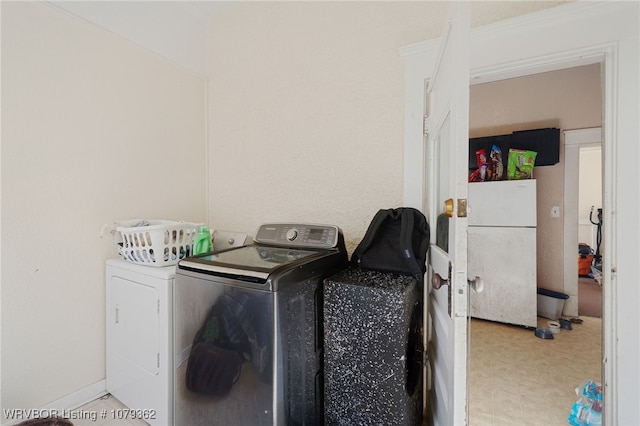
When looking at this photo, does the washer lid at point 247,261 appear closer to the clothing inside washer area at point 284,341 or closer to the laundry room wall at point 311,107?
the clothing inside washer area at point 284,341

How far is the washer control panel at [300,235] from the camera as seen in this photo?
148 cm

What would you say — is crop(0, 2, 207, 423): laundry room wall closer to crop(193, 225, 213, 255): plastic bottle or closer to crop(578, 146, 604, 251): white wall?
crop(193, 225, 213, 255): plastic bottle

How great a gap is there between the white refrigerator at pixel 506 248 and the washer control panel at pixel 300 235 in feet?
4.32

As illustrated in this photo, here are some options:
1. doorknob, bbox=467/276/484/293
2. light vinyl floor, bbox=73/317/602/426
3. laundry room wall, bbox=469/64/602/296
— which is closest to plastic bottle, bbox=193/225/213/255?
light vinyl floor, bbox=73/317/602/426

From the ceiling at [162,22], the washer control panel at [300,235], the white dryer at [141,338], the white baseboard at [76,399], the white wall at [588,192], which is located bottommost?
the white baseboard at [76,399]

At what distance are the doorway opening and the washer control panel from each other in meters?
1.31

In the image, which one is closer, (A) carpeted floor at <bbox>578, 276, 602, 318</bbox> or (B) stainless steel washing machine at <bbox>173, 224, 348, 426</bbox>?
(B) stainless steel washing machine at <bbox>173, 224, 348, 426</bbox>

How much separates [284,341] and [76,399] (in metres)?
1.57

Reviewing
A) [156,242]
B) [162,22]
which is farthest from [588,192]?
[162,22]

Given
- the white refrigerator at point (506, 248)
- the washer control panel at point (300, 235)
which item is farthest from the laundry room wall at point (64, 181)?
the white refrigerator at point (506, 248)

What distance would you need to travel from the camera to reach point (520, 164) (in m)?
2.23

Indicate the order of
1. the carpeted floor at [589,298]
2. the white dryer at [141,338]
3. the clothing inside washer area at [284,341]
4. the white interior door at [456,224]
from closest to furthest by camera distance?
the white interior door at [456,224]
the clothing inside washer area at [284,341]
the white dryer at [141,338]
the carpeted floor at [589,298]

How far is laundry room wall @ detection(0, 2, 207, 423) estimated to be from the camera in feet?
4.80

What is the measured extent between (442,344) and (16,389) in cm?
212
